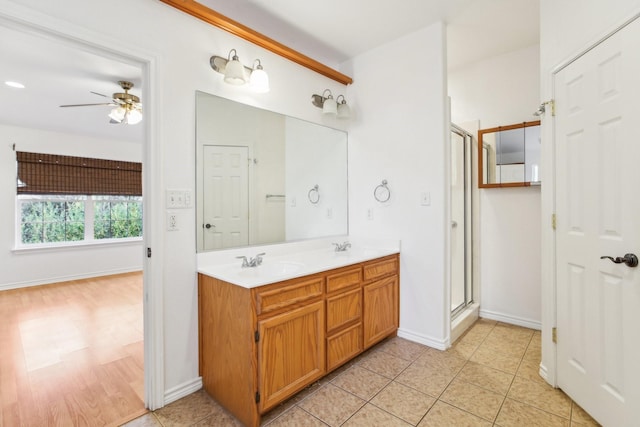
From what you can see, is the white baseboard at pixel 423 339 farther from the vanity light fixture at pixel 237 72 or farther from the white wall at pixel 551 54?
the vanity light fixture at pixel 237 72

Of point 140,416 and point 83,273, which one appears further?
point 83,273

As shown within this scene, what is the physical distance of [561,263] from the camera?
6.05 ft

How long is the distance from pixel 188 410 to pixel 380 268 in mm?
1612

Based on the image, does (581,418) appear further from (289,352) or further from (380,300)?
(289,352)

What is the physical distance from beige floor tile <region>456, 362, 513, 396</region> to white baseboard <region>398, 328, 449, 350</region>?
0.85 feet

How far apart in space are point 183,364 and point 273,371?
64 centimetres

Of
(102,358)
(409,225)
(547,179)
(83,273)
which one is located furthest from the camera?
(83,273)

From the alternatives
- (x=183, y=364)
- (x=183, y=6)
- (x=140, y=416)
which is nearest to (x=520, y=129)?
(x=183, y=6)

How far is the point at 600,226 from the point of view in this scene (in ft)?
5.14

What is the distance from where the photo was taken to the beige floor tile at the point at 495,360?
2.15 m

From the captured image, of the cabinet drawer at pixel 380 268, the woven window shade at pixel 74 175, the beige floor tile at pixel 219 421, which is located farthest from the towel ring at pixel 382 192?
the woven window shade at pixel 74 175

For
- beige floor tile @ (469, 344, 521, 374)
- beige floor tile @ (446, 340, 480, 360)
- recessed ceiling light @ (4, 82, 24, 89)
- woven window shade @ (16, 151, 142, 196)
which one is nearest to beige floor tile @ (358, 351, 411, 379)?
beige floor tile @ (446, 340, 480, 360)

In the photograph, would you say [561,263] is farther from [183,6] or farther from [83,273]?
[83,273]

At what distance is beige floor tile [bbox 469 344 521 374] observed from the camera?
2154 mm
